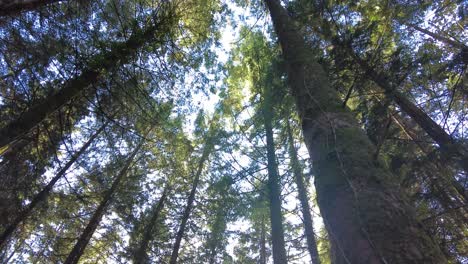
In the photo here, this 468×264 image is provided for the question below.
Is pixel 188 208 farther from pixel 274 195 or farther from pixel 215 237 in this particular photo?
pixel 274 195

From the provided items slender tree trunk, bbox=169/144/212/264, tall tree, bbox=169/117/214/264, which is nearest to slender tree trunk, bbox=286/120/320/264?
tall tree, bbox=169/117/214/264

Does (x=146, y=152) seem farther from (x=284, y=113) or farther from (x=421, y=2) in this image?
(x=421, y=2)

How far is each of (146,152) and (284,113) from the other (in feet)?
22.6

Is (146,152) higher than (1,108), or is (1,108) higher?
(146,152)

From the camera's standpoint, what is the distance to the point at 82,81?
17.4ft

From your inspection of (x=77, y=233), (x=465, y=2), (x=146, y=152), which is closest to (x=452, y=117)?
(x=465, y=2)

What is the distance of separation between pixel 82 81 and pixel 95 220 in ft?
23.0

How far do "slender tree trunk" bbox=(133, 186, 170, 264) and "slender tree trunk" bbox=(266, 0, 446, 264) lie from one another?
1065 centimetres

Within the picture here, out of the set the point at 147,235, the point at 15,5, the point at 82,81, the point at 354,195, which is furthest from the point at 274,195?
the point at 15,5

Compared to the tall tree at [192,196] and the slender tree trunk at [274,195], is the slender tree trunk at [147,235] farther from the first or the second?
the slender tree trunk at [274,195]

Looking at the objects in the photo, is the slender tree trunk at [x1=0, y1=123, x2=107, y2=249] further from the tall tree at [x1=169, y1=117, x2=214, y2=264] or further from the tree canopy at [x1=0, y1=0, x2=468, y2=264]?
the tall tree at [x1=169, y1=117, x2=214, y2=264]

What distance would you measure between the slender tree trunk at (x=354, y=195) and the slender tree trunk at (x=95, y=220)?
9.98 m

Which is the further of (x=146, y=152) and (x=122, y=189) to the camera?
(x=146, y=152)

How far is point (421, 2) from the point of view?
5938 mm
